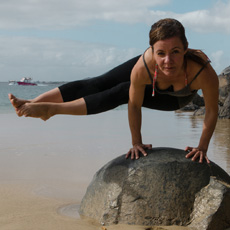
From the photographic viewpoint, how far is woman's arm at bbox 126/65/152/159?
419 cm

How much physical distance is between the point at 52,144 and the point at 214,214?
18.6ft

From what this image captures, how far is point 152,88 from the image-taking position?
14.6 ft

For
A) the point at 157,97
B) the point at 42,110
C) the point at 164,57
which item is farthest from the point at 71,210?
the point at 164,57

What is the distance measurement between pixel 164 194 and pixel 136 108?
3.10 ft

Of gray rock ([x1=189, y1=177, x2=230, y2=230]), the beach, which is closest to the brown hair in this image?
gray rock ([x1=189, y1=177, x2=230, y2=230])

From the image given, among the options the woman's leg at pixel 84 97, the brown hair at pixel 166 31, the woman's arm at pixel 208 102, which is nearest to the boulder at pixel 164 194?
the woman's arm at pixel 208 102

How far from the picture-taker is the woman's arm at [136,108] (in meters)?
4.19

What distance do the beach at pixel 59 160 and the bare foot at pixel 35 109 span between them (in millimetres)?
1032

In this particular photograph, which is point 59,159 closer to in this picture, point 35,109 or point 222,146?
point 222,146

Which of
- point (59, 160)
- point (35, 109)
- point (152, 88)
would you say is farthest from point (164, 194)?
point (59, 160)

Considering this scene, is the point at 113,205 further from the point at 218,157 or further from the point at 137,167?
the point at 218,157

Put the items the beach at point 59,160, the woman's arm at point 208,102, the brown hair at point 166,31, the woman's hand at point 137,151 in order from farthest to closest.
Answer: the beach at point 59,160 → the woman's hand at point 137,151 → the woman's arm at point 208,102 → the brown hair at point 166,31

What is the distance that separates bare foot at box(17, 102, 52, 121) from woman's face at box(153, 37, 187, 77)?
1.13 m

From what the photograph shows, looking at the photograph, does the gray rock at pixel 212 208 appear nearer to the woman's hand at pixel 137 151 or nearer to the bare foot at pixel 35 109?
the woman's hand at pixel 137 151
